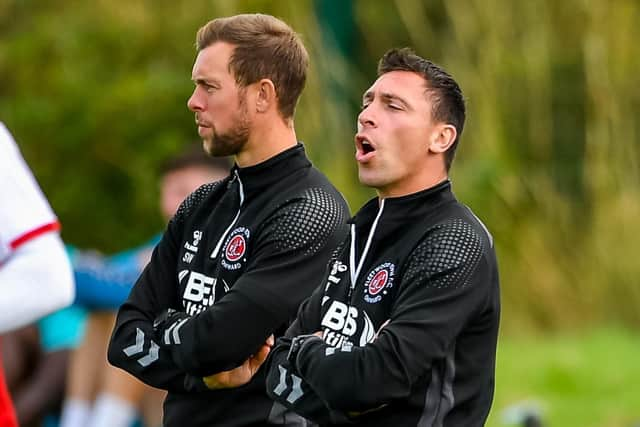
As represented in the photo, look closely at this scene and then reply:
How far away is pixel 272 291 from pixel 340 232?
30cm

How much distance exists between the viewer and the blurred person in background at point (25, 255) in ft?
13.6

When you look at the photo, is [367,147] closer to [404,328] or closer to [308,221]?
[308,221]

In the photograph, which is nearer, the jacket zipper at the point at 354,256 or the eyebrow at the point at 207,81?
the jacket zipper at the point at 354,256

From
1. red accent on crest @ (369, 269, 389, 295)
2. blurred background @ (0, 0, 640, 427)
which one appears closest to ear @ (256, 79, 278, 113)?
red accent on crest @ (369, 269, 389, 295)

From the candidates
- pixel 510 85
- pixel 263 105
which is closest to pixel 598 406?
pixel 510 85

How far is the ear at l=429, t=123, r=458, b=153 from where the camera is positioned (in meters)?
4.07

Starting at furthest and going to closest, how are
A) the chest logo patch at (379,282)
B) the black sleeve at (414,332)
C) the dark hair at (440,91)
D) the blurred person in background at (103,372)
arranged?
the blurred person in background at (103,372) → the dark hair at (440,91) → the chest logo patch at (379,282) → the black sleeve at (414,332)

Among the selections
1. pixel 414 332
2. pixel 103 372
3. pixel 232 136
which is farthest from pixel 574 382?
pixel 414 332

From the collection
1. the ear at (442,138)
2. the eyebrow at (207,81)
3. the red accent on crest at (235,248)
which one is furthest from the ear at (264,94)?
the ear at (442,138)

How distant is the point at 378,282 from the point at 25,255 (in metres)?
0.94

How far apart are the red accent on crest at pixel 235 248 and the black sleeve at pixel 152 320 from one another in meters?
0.27

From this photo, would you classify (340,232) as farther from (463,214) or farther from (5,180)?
(5,180)

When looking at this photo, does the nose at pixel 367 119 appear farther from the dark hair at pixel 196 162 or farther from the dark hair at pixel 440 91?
the dark hair at pixel 196 162

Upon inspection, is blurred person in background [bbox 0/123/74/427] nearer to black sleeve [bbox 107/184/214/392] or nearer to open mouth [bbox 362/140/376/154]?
black sleeve [bbox 107/184/214/392]
